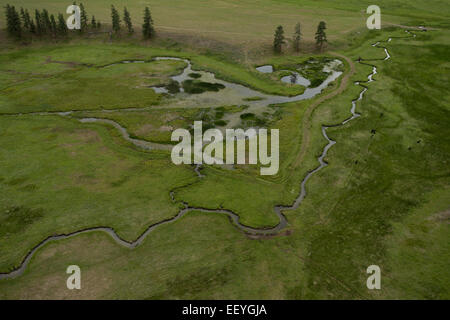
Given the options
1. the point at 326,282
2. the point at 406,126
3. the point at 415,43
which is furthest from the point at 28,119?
the point at 415,43

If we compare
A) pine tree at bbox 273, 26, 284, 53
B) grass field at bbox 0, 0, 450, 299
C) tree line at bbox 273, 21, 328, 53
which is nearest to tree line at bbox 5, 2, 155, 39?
grass field at bbox 0, 0, 450, 299

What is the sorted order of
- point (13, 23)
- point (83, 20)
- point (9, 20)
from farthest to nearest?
point (83, 20), point (13, 23), point (9, 20)

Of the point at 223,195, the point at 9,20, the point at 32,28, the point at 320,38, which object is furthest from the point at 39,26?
the point at 223,195

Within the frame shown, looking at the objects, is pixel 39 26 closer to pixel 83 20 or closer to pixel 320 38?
pixel 83 20

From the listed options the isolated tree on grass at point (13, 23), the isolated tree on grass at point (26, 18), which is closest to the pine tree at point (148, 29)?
the isolated tree on grass at point (26, 18)

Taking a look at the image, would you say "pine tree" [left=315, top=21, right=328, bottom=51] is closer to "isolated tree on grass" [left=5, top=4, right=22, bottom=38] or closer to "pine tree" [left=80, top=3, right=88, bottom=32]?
"pine tree" [left=80, top=3, right=88, bottom=32]

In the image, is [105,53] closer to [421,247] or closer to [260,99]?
[260,99]

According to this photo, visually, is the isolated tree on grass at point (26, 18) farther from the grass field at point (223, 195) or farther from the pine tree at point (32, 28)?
the grass field at point (223, 195)

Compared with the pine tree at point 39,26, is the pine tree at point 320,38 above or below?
below
